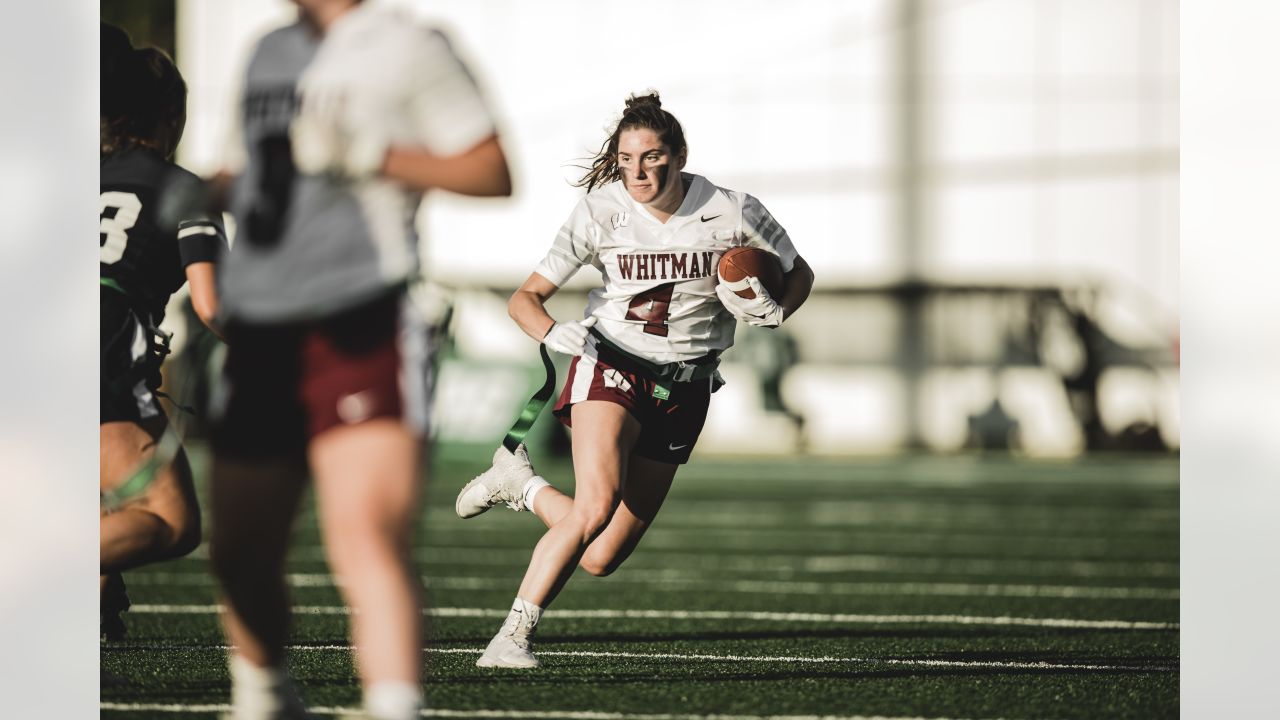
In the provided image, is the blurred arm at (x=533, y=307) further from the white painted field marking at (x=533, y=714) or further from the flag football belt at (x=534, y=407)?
the white painted field marking at (x=533, y=714)

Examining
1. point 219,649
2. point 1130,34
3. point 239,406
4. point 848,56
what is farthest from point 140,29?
point 239,406

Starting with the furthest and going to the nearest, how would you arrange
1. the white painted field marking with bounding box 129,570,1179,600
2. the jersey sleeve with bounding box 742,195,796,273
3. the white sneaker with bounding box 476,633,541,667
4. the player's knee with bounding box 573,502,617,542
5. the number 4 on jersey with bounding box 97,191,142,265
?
the white painted field marking with bounding box 129,570,1179,600 → the jersey sleeve with bounding box 742,195,796,273 → the white sneaker with bounding box 476,633,541,667 → the player's knee with bounding box 573,502,617,542 → the number 4 on jersey with bounding box 97,191,142,265

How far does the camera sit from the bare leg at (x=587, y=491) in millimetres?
4512

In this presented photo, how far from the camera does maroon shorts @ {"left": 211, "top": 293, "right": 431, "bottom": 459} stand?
2.90 meters

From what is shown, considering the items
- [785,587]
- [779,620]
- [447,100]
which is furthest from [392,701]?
[785,587]

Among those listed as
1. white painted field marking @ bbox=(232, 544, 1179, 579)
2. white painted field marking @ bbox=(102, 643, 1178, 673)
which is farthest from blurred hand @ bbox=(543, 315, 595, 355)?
white painted field marking @ bbox=(232, 544, 1179, 579)

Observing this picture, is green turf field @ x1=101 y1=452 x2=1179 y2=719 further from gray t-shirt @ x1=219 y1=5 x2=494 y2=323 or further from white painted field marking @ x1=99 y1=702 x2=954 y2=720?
gray t-shirt @ x1=219 y1=5 x2=494 y2=323

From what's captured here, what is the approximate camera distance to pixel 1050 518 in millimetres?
10859

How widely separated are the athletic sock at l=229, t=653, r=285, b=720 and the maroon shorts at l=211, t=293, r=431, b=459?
0.40m

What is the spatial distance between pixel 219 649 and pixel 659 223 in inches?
67.2

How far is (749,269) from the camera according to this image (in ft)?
14.9

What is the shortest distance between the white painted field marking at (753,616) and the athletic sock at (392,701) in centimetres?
312

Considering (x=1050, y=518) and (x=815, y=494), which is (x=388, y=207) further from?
(x=815, y=494)
